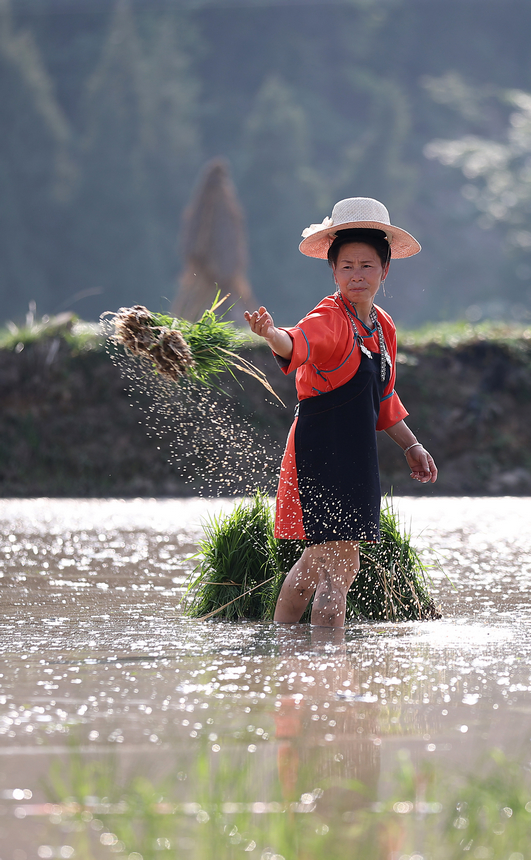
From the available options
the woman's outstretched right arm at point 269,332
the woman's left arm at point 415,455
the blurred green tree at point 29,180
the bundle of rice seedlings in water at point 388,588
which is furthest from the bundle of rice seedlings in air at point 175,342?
the blurred green tree at point 29,180

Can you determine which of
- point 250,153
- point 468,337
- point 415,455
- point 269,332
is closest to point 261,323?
point 269,332

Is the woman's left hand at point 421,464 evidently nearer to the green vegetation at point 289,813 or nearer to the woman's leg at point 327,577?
the woman's leg at point 327,577

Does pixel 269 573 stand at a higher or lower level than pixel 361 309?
lower

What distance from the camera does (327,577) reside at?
127 inches

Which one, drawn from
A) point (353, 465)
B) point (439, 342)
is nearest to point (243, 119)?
point (439, 342)

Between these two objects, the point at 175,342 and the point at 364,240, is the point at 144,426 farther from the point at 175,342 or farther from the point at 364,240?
the point at 364,240

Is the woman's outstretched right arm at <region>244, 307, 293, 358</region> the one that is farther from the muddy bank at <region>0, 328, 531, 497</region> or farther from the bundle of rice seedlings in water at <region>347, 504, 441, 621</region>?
the muddy bank at <region>0, 328, 531, 497</region>

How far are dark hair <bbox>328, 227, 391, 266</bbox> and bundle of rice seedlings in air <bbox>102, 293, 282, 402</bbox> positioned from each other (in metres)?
0.43

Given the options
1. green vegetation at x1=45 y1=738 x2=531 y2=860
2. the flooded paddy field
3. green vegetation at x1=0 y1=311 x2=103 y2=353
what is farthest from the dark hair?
green vegetation at x1=0 y1=311 x2=103 y2=353

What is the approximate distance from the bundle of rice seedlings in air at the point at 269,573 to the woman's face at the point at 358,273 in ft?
3.02

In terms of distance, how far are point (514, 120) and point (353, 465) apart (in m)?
47.7

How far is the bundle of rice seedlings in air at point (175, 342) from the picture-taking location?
341 centimetres

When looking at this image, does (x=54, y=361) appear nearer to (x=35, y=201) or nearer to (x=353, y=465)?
(x=353, y=465)

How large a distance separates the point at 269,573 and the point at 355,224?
53.4 inches
